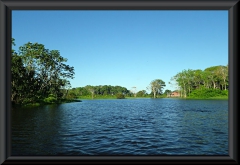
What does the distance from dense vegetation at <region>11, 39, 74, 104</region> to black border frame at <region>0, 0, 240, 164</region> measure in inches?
921

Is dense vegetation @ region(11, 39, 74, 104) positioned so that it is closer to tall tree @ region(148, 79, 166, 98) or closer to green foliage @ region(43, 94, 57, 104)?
green foliage @ region(43, 94, 57, 104)

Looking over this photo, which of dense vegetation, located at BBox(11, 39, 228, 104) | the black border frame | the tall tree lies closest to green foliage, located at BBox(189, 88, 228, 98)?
dense vegetation, located at BBox(11, 39, 228, 104)

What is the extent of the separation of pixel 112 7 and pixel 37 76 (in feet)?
107

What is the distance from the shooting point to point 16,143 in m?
8.51

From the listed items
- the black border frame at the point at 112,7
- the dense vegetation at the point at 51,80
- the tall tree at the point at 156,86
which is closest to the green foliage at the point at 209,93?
the dense vegetation at the point at 51,80

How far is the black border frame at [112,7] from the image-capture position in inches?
105

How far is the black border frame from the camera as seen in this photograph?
2.67 m

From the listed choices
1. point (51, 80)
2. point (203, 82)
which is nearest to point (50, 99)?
point (51, 80)

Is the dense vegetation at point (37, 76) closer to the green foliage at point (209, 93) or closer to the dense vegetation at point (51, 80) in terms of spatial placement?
the dense vegetation at point (51, 80)

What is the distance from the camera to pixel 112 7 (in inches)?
118

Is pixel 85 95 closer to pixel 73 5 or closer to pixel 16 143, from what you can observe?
pixel 16 143

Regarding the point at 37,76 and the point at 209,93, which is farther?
the point at 209,93

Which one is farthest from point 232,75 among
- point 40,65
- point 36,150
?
point 40,65

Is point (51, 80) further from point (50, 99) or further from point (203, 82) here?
point (203, 82)
